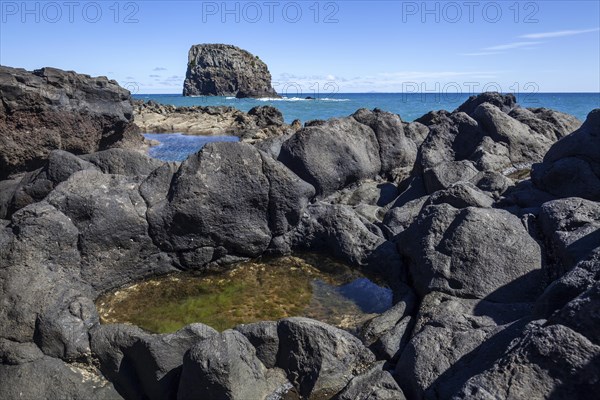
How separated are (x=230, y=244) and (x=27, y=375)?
596 centimetres

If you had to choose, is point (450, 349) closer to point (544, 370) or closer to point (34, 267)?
point (544, 370)

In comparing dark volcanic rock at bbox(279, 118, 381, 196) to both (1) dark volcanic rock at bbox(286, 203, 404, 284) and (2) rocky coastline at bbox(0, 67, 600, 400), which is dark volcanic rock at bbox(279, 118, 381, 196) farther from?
(1) dark volcanic rock at bbox(286, 203, 404, 284)

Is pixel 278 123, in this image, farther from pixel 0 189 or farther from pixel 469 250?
pixel 469 250

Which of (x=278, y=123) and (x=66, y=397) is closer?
(x=66, y=397)

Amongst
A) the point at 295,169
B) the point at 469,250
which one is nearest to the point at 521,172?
the point at 295,169

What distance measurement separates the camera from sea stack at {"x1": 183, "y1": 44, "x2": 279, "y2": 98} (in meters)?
175

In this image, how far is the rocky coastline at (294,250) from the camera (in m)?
6.56

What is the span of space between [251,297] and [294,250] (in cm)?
293

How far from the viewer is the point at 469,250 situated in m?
9.43

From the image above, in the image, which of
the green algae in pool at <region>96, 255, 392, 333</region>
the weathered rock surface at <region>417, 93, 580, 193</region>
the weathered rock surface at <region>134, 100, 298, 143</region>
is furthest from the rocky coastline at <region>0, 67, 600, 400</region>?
the weathered rock surface at <region>134, 100, 298, 143</region>

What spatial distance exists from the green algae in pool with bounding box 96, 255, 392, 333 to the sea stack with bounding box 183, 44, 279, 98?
532 feet

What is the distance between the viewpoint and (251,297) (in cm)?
1096

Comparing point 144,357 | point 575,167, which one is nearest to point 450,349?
point 144,357

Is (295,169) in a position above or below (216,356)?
above
